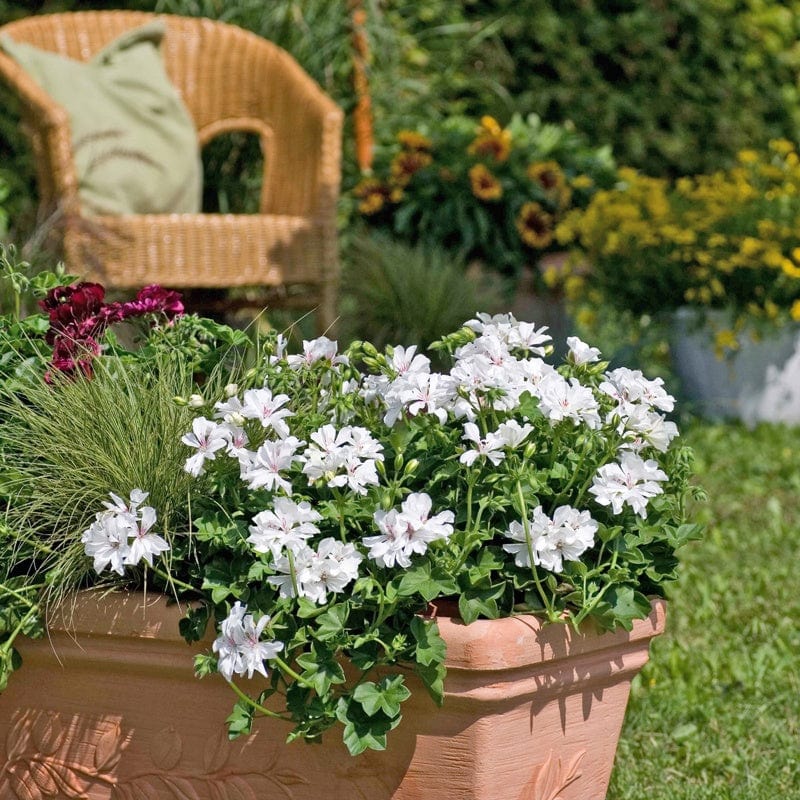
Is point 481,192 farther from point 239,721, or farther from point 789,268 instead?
point 239,721

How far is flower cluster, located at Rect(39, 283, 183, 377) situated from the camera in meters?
1.55

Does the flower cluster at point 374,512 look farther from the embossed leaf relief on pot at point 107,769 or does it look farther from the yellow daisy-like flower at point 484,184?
the yellow daisy-like flower at point 484,184

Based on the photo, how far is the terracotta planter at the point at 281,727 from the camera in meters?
1.25

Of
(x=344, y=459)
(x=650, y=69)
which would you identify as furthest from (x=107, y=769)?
(x=650, y=69)

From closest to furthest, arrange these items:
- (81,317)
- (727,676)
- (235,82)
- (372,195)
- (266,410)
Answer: (266,410), (81,317), (727,676), (235,82), (372,195)

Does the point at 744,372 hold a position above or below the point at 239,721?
below

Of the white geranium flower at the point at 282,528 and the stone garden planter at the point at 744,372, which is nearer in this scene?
Result: the white geranium flower at the point at 282,528

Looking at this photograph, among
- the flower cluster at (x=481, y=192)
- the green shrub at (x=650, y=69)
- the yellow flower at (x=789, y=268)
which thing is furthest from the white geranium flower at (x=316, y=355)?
the green shrub at (x=650, y=69)

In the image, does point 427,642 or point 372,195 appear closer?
point 427,642

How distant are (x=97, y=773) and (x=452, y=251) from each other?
3534 mm

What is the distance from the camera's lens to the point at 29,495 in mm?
1396

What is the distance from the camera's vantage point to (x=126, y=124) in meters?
3.80

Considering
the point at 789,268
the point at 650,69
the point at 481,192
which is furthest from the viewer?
the point at 650,69

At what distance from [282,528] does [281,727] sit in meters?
0.24
